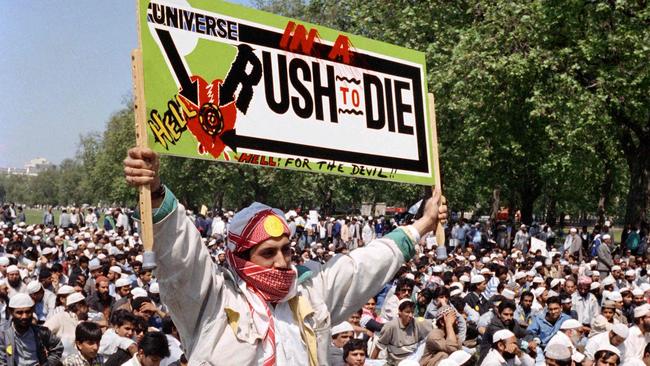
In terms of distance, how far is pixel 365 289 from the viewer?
10.8ft

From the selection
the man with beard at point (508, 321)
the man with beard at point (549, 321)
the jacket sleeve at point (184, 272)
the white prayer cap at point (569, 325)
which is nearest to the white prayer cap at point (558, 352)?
the man with beard at point (508, 321)

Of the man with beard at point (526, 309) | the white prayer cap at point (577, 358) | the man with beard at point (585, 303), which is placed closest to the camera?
the white prayer cap at point (577, 358)

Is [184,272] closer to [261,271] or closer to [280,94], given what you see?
[261,271]

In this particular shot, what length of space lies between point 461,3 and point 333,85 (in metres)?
22.0

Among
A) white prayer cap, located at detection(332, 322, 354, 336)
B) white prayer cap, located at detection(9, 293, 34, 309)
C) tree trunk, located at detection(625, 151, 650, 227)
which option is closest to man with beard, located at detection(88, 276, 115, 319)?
white prayer cap, located at detection(9, 293, 34, 309)

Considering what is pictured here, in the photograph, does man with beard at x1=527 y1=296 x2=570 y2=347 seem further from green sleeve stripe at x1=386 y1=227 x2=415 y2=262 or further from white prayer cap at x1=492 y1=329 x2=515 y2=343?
green sleeve stripe at x1=386 y1=227 x2=415 y2=262

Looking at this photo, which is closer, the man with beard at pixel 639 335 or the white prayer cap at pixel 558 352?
the white prayer cap at pixel 558 352

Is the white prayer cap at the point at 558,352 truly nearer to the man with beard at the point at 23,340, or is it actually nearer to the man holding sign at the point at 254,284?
the man with beard at the point at 23,340

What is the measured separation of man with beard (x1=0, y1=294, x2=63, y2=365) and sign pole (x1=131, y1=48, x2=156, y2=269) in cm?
479

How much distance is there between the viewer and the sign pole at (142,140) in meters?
2.70

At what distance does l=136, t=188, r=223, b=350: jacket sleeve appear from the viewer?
9.03ft

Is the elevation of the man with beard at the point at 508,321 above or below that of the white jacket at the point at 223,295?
below

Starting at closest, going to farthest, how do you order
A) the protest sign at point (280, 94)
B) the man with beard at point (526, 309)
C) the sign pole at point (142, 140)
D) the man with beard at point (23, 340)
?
the sign pole at point (142, 140), the protest sign at point (280, 94), the man with beard at point (23, 340), the man with beard at point (526, 309)

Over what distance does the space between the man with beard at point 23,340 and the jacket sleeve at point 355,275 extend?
464 centimetres
